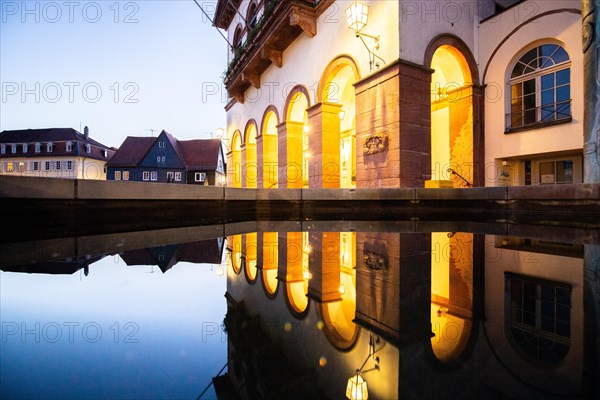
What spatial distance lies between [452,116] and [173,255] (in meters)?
10.5

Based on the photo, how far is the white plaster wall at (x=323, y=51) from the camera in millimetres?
8531

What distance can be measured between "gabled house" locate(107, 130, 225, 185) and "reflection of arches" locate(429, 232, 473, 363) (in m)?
36.4

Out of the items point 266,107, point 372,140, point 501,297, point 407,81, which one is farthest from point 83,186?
point 266,107

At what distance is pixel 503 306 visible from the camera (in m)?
1.30

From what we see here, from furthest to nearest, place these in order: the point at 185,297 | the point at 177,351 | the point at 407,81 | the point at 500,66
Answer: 1. the point at 500,66
2. the point at 407,81
3. the point at 185,297
4. the point at 177,351

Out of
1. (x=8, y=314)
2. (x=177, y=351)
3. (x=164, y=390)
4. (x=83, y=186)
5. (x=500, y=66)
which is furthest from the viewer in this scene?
(x=500, y=66)

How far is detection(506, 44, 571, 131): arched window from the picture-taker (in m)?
8.96

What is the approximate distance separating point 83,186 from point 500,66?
1139 cm

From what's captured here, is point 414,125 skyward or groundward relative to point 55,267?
skyward

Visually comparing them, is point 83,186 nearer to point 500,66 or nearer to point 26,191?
point 26,191

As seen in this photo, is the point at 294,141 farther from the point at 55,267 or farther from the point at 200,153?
the point at 200,153

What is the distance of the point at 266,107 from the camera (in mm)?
16109

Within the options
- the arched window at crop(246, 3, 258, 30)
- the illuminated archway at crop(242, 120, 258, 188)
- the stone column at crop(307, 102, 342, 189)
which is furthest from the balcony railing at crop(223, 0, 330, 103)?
the stone column at crop(307, 102, 342, 189)

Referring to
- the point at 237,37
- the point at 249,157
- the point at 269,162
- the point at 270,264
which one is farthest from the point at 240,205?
the point at 237,37
